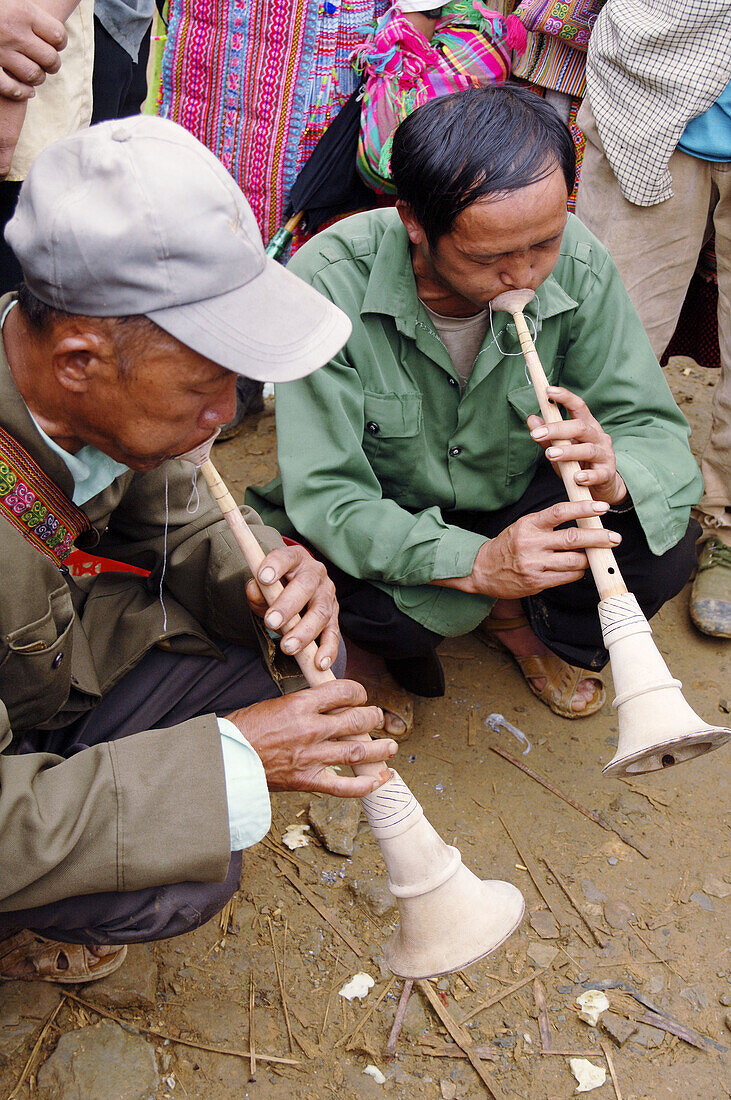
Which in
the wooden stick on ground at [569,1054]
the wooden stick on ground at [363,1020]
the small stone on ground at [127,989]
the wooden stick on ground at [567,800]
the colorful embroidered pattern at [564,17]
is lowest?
the wooden stick on ground at [567,800]

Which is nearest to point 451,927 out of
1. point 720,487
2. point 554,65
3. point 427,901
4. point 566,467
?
point 427,901

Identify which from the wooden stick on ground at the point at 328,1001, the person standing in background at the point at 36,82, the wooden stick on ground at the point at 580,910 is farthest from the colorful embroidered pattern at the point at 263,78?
the wooden stick on ground at the point at 328,1001

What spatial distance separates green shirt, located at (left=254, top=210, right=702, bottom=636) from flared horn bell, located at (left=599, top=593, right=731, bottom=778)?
0.46m

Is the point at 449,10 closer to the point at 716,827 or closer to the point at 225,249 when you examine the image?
the point at 225,249

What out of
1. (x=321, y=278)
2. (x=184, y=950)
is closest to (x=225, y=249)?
(x=321, y=278)

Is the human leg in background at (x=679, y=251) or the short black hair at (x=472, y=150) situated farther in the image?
the human leg in background at (x=679, y=251)

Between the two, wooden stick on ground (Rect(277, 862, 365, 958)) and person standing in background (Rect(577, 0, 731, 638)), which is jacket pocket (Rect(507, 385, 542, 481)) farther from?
wooden stick on ground (Rect(277, 862, 365, 958))

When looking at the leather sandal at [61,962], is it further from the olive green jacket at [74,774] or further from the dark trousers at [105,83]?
the dark trousers at [105,83]

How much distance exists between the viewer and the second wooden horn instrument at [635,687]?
1888 millimetres

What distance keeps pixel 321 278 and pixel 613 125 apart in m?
1.24

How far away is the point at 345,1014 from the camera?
211 centimetres

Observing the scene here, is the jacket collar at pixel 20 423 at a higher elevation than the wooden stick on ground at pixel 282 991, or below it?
higher

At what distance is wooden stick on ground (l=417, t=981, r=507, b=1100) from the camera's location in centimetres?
197

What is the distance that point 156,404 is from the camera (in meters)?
1.57
